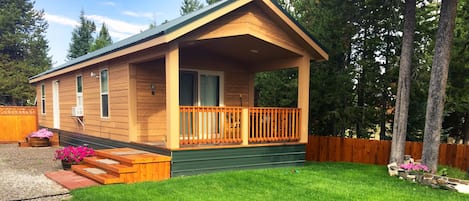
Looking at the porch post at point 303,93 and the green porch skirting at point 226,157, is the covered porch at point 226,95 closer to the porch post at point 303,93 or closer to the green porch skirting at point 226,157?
the porch post at point 303,93

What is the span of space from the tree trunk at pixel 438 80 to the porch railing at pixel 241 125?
278 centimetres

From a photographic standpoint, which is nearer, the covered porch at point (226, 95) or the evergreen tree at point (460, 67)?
the covered porch at point (226, 95)

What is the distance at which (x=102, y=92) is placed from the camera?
29.9 ft

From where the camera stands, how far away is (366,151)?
29.1ft

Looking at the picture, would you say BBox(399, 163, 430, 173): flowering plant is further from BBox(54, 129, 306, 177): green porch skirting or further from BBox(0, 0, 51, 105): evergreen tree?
BBox(0, 0, 51, 105): evergreen tree

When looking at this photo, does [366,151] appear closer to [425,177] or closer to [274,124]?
[425,177]

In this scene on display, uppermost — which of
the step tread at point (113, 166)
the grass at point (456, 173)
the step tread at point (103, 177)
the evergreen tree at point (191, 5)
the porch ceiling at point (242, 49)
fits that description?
the evergreen tree at point (191, 5)

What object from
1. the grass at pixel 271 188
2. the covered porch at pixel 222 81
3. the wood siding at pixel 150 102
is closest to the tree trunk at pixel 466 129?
the grass at pixel 271 188

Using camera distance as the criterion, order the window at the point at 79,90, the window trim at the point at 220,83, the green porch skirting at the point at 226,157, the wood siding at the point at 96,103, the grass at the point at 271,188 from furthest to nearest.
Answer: the window at the point at 79,90 → the window trim at the point at 220,83 → the wood siding at the point at 96,103 → the green porch skirting at the point at 226,157 → the grass at the point at 271,188

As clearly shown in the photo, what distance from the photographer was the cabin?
6402 mm

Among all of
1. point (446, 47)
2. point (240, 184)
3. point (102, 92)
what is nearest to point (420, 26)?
point (446, 47)

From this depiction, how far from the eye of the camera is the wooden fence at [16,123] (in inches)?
558

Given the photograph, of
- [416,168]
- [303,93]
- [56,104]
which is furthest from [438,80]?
[56,104]

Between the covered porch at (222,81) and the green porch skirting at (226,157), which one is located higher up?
the covered porch at (222,81)
